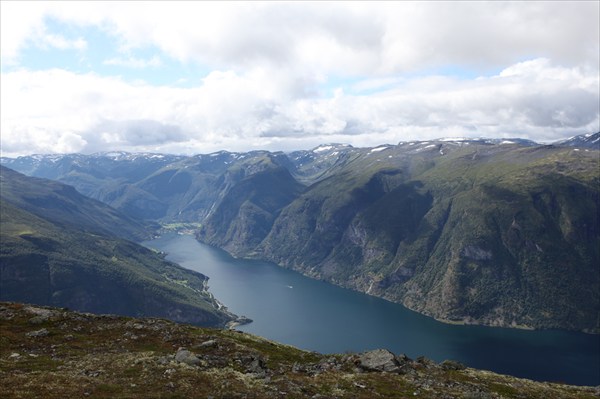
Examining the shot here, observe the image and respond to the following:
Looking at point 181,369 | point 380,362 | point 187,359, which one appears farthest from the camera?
point 380,362

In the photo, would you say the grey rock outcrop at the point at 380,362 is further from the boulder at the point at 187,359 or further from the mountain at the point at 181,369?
the boulder at the point at 187,359

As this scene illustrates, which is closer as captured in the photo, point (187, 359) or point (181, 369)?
point (181, 369)

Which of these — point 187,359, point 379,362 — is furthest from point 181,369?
point 379,362

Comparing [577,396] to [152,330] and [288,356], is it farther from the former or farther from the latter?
[152,330]

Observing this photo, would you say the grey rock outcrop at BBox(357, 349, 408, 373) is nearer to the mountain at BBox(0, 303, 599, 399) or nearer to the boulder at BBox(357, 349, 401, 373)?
the boulder at BBox(357, 349, 401, 373)

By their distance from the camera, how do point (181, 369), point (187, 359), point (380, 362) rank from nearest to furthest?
1. point (181, 369)
2. point (187, 359)
3. point (380, 362)

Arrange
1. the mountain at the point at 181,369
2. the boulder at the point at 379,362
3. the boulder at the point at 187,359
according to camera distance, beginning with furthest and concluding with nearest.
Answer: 1. the boulder at the point at 379,362
2. the boulder at the point at 187,359
3. the mountain at the point at 181,369

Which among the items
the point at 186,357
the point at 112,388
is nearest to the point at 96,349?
the point at 186,357

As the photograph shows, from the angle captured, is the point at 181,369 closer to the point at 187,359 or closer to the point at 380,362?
the point at 187,359

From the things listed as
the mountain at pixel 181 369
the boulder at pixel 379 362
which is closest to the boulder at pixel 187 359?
the mountain at pixel 181 369
